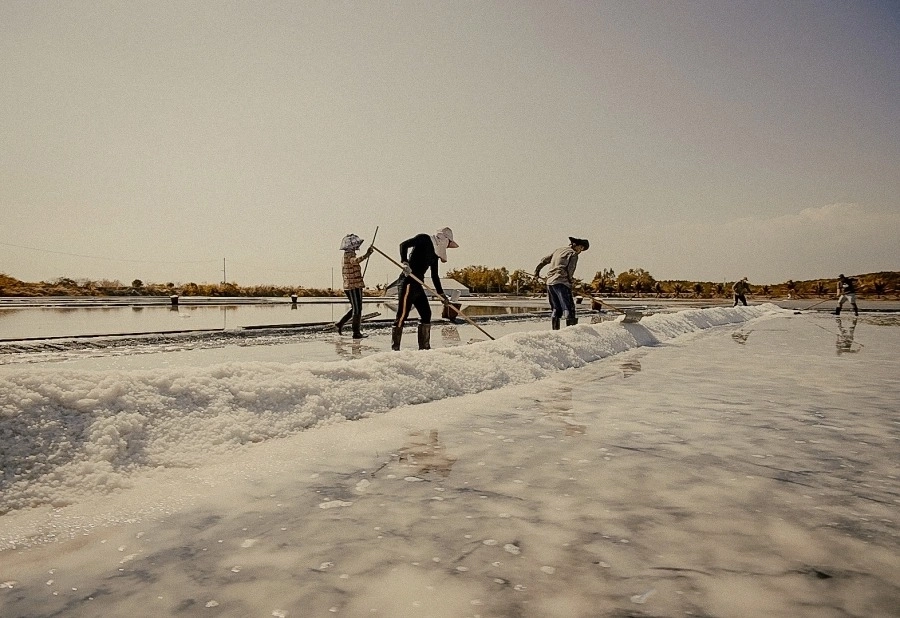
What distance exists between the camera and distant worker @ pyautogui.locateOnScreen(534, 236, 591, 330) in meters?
10.2

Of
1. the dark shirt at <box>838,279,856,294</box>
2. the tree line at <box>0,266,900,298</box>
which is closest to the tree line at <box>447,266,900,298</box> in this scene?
the tree line at <box>0,266,900,298</box>

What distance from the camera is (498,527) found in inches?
83.5

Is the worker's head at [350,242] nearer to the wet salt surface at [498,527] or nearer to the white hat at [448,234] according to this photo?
the white hat at [448,234]

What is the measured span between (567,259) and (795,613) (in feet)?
29.2

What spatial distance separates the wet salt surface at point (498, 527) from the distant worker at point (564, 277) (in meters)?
6.36

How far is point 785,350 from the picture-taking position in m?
9.40

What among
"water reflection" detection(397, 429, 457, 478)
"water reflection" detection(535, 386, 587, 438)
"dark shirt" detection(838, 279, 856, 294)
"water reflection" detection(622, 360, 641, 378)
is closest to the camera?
"water reflection" detection(397, 429, 457, 478)

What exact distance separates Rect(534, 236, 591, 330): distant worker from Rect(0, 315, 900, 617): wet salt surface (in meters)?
6.36

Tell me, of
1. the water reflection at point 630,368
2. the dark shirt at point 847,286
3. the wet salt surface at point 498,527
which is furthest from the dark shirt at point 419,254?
the dark shirt at point 847,286

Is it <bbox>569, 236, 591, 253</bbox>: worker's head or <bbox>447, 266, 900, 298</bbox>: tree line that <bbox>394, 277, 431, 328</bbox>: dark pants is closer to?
<bbox>569, 236, 591, 253</bbox>: worker's head

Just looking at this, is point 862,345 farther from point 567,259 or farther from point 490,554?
point 490,554

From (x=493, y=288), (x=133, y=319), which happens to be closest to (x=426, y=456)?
(x=133, y=319)

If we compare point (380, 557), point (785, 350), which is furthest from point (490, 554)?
point (785, 350)

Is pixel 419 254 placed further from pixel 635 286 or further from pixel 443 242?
pixel 635 286
